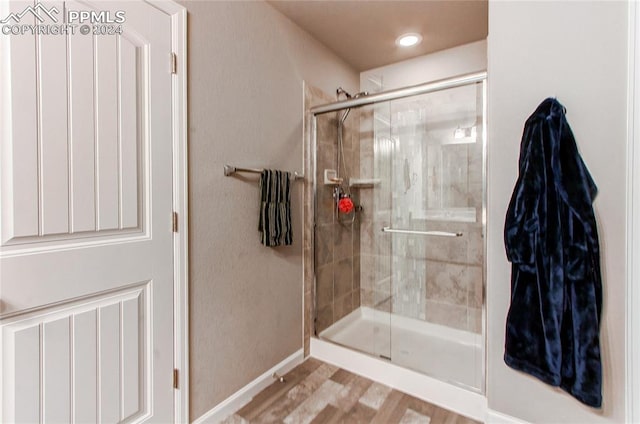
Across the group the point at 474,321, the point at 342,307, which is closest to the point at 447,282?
the point at 474,321

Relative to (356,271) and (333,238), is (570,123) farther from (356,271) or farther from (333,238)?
(356,271)

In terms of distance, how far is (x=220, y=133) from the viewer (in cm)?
169

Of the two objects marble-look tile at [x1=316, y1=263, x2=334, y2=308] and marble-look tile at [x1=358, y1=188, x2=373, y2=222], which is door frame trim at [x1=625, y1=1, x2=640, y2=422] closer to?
marble-look tile at [x1=358, y1=188, x2=373, y2=222]

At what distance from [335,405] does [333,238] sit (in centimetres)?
121

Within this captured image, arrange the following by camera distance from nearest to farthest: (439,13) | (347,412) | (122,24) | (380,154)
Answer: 1. (122,24)
2. (347,412)
3. (439,13)
4. (380,154)

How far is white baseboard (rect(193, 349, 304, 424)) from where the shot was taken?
1.66m

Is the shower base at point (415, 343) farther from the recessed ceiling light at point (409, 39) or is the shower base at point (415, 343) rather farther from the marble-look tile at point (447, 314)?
the recessed ceiling light at point (409, 39)

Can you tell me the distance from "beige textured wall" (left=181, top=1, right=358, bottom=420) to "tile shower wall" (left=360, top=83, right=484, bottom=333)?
716 millimetres

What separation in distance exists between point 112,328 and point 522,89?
2.16 metres

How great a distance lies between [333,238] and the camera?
260 centimetres

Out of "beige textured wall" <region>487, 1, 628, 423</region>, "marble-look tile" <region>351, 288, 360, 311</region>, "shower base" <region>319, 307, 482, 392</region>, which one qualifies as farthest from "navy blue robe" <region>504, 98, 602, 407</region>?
"marble-look tile" <region>351, 288, 360, 311</region>

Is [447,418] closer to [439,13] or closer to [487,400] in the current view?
[487,400]

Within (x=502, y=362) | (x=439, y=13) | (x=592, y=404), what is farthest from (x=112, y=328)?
(x=439, y=13)

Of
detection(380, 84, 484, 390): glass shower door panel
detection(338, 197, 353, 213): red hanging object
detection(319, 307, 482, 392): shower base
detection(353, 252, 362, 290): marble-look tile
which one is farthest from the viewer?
detection(353, 252, 362, 290): marble-look tile
